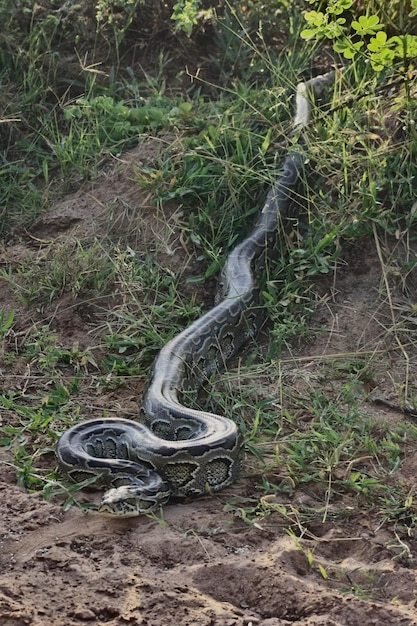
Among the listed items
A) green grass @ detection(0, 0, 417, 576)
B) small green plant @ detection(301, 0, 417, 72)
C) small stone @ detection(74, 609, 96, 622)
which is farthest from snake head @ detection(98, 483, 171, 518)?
small green plant @ detection(301, 0, 417, 72)

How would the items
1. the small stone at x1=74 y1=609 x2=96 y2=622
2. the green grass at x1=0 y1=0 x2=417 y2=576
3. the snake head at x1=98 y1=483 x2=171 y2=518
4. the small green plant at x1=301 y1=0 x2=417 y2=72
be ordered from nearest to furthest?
the small stone at x1=74 y1=609 x2=96 y2=622 → the snake head at x1=98 y1=483 x2=171 y2=518 → the green grass at x1=0 y1=0 x2=417 y2=576 → the small green plant at x1=301 y1=0 x2=417 y2=72

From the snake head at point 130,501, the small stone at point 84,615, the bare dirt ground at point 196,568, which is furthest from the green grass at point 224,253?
the small stone at point 84,615

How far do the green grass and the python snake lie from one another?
178 millimetres

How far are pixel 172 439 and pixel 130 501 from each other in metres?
0.91

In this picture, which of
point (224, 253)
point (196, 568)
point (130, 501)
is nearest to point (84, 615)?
point (196, 568)

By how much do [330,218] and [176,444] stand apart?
301 cm

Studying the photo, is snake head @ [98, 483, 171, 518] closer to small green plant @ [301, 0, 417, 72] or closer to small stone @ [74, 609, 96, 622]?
small stone @ [74, 609, 96, 622]

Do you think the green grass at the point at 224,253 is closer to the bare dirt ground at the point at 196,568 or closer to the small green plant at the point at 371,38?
the bare dirt ground at the point at 196,568

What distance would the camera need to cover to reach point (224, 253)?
837 cm

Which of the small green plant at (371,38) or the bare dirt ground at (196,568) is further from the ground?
the small green plant at (371,38)

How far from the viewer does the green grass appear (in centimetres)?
606

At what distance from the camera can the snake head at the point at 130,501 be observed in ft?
17.7

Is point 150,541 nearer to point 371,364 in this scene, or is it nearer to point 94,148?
point 371,364

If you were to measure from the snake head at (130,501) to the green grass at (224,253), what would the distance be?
0.30m
